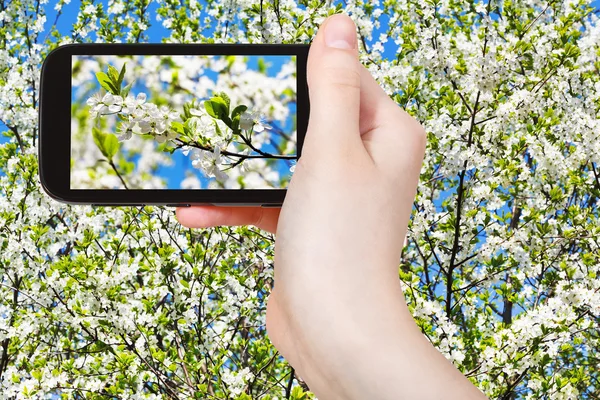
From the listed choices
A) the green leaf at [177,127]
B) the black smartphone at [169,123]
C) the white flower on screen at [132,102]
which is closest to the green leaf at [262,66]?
the black smartphone at [169,123]

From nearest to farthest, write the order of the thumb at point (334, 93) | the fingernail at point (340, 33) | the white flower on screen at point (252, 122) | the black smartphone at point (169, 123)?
the thumb at point (334, 93) < the fingernail at point (340, 33) < the black smartphone at point (169, 123) < the white flower on screen at point (252, 122)

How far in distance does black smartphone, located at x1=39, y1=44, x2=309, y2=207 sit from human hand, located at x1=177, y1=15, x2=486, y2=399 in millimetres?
482

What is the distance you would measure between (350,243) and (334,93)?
45 centimetres

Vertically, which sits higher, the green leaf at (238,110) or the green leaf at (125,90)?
the green leaf at (238,110)

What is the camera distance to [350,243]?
1.88 meters

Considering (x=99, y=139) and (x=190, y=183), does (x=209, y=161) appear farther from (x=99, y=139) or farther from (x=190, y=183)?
(x=99, y=139)

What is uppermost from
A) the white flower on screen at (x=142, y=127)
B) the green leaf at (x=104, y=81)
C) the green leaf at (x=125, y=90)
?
the green leaf at (x=125, y=90)

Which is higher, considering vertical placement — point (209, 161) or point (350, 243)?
point (209, 161)

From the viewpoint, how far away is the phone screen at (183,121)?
2.60 metres

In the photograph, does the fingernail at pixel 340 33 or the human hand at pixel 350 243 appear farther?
the fingernail at pixel 340 33

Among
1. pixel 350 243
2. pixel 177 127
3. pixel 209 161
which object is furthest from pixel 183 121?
pixel 350 243

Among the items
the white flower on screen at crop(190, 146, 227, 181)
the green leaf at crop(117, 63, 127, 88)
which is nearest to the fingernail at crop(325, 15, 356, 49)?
the white flower on screen at crop(190, 146, 227, 181)

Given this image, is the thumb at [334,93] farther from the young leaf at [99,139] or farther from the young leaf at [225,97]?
the young leaf at [99,139]

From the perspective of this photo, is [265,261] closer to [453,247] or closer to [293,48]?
[453,247]
